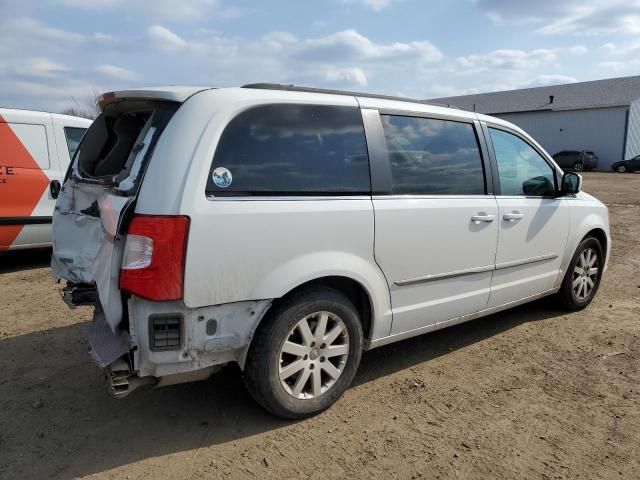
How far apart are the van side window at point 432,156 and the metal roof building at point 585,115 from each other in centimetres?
3452

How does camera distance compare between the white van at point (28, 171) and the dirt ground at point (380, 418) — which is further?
the white van at point (28, 171)

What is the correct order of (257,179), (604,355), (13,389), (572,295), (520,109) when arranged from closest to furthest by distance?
(257,179) → (13,389) → (604,355) → (572,295) → (520,109)

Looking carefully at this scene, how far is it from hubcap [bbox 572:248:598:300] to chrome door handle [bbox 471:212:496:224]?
161cm

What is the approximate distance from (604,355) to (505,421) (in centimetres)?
147

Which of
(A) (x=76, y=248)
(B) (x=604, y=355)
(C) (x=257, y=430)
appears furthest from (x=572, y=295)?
(A) (x=76, y=248)

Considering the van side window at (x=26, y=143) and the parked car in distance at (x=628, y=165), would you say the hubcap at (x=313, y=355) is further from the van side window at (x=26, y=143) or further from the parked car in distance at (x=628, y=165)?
the parked car in distance at (x=628, y=165)

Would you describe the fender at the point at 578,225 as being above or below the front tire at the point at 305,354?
above

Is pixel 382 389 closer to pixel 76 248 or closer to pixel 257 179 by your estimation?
pixel 257 179

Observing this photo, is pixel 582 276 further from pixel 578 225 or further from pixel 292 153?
pixel 292 153

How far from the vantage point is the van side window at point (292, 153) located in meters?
2.69

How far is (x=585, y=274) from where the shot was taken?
16.5 ft

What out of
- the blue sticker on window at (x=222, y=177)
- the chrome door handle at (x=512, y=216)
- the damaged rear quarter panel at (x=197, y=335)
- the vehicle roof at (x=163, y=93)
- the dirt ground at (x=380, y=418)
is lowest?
the dirt ground at (x=380, y=418)

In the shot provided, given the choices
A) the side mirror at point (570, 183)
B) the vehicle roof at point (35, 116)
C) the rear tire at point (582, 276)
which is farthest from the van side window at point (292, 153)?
the vehicle roof at point (35, 116)

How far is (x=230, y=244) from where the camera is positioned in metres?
2.60
